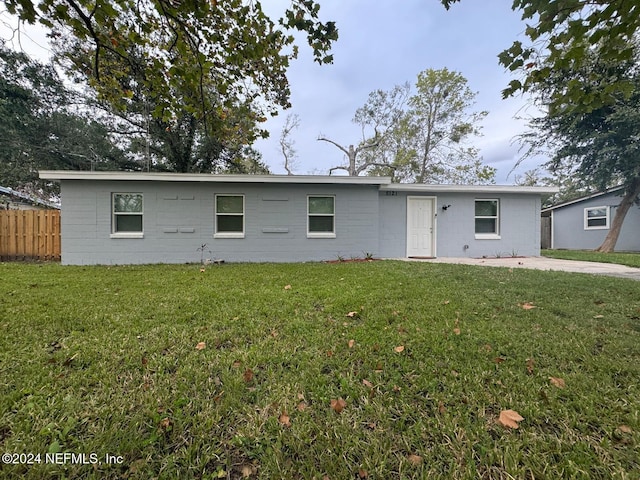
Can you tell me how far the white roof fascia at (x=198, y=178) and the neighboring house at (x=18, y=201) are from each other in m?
8.04

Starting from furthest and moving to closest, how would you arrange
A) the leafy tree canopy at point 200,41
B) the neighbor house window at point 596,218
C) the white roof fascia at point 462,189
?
the neighbor house window at point 596,218 → the white roof fascia at point 462,189 → the leafy tree canopy at point 200,41

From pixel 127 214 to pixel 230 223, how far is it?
3.13 m

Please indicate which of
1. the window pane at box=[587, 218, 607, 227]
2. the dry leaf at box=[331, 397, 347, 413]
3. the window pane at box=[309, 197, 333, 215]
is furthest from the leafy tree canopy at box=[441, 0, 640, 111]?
the window pane at box=[587, 218, 607, 227]

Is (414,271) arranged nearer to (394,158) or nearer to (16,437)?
(16,437)

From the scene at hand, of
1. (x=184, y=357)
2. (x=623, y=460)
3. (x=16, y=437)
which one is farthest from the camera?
(x=184, y=357)

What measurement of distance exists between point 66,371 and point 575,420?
3.47m

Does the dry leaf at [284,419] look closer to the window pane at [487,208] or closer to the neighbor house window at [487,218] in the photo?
the neighbor house window at [487,218]

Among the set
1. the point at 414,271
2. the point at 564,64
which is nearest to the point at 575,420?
the point at 564,64

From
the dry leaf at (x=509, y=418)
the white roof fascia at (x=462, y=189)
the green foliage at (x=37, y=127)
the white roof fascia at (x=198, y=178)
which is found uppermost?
the green foliage at (x=37, y=127)

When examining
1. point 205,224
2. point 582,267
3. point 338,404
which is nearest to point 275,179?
point 205,224

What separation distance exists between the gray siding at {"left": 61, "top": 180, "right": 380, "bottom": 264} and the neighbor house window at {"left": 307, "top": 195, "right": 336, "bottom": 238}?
15cm

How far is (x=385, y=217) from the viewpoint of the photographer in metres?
9.50

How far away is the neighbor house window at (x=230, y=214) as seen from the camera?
8.83 meters

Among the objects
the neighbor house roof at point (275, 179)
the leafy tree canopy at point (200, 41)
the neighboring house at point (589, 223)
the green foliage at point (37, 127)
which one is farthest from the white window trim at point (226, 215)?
the neighboring house at point (589, 223)
